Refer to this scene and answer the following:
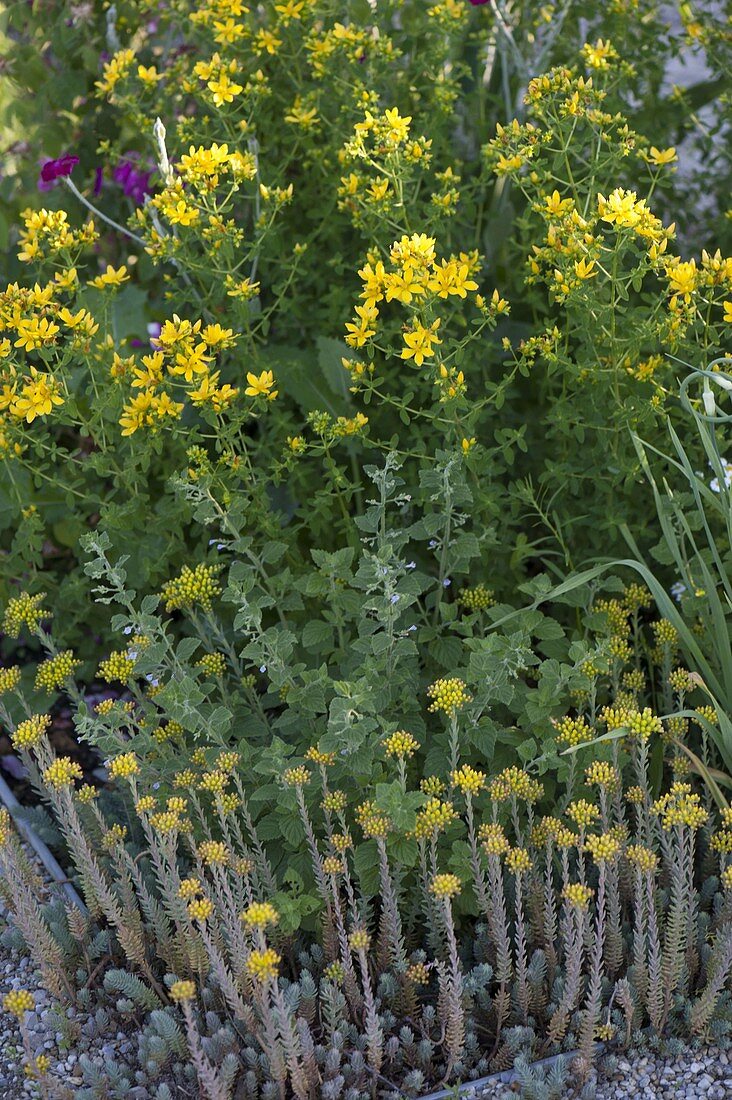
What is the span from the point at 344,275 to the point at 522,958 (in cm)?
190

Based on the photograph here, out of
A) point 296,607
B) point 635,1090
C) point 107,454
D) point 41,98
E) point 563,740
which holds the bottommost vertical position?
point 635,1090

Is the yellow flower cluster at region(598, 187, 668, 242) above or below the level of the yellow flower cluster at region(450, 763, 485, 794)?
above

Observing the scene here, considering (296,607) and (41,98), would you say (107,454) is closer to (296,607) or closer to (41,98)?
(296,607)

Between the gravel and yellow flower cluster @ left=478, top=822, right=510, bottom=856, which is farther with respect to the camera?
the gravel

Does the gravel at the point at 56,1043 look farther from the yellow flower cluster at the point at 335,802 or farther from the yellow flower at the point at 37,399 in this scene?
the yellow flower at the point at 37,399

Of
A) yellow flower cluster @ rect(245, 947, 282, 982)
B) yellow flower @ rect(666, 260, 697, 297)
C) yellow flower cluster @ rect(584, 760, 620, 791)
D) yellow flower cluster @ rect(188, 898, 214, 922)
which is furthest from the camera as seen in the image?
yellow flower @ rect(666, 260, 697, 297)

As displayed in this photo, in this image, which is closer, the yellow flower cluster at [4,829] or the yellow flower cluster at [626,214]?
the yellow flower cluster at [4,829]

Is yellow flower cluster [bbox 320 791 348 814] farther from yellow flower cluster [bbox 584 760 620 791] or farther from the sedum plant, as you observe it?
yellow flower cluster [bbox 584 760 620 791]

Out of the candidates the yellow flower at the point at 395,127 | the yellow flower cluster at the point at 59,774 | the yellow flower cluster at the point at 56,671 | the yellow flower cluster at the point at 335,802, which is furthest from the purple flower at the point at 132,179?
the yellow flower cluster at the point at 335,802

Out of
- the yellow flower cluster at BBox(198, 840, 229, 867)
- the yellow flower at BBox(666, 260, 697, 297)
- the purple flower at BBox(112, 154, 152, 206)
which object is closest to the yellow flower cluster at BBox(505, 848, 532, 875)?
the yellow flower cluster at BBox(198, 840, 229, 867)

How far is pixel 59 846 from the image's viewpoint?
2676 millimetres

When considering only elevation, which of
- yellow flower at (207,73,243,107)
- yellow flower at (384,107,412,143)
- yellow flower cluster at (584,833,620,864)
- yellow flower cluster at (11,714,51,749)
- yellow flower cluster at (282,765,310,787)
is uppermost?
yellow flower at (207,73,243,107)

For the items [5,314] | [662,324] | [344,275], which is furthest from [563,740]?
[344,275]

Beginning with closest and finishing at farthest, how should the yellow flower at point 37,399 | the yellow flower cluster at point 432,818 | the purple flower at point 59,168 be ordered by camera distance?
1. the yellow flower cluster at point 432,818
2. the yellow flower at point 37,399
3. the purple flower at point 59,168
